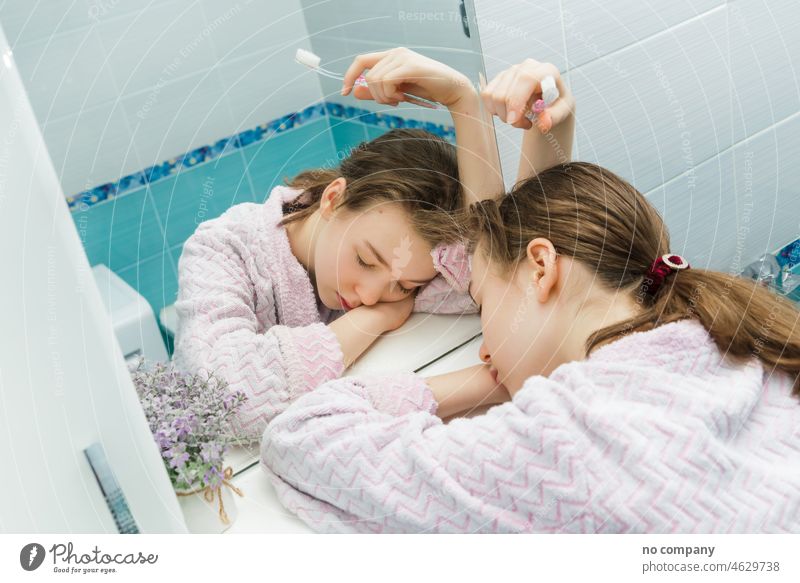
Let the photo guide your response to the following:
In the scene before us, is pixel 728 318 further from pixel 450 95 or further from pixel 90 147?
pixel 90 147

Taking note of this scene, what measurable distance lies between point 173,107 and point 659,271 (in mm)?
406

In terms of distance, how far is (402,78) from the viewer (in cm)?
63

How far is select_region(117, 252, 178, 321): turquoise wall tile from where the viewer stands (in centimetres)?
55

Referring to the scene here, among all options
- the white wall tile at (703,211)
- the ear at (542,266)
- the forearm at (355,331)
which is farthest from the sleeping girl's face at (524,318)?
the white wall tile at (703,211)

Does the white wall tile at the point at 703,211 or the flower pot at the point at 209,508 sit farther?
the white wall tile at the point at 703,211

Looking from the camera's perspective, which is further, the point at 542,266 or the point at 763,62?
the point at 763,62

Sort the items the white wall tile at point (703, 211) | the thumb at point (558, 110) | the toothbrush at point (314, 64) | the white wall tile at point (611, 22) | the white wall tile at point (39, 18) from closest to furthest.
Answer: the white wall tile at point (39, 18) < the toothbrush at point (314, 64) < the thumb at point (558, 110) < the white wall tile at point (611, 22) < the white wall tile at point (703, 211)

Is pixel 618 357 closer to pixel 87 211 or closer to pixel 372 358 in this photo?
pixel 372 358

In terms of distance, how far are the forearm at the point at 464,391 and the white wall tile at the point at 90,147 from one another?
1.03 feet

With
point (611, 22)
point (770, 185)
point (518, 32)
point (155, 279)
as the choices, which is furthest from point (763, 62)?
point (155, 279)

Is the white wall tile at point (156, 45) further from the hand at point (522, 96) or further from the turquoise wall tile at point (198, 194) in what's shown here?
the hand at point (522, 96)

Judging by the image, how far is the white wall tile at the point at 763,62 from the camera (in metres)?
1.07

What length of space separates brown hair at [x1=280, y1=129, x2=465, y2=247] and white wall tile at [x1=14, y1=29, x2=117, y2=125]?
0.16 metres

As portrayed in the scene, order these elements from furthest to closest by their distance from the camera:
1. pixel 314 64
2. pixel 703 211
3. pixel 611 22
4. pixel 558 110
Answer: pixel 703 211
pixel 611 22
pixel 558 110
pixel 314 64
